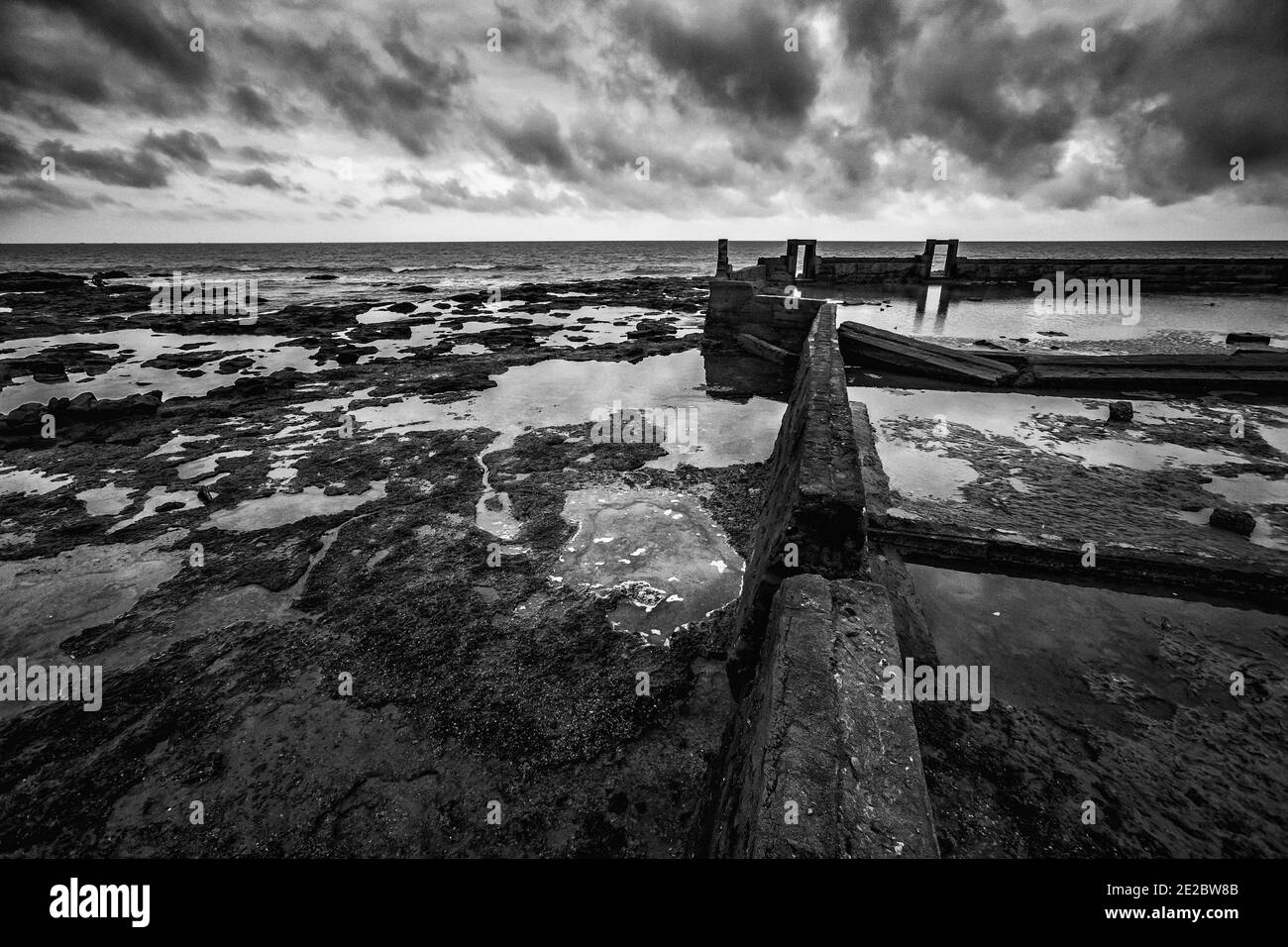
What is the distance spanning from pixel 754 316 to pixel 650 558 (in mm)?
9785

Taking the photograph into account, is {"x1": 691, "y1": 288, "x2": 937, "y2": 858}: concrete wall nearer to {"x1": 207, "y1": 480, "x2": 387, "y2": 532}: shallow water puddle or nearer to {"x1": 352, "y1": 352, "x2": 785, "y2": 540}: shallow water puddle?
{"x1": 352, "y1": 352, "x2": 785, "y2": 540}: shallow water puddle

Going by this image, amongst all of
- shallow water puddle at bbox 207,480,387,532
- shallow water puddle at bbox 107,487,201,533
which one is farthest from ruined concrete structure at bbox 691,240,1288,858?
shallow water puddle at bbox 107,487,201,533

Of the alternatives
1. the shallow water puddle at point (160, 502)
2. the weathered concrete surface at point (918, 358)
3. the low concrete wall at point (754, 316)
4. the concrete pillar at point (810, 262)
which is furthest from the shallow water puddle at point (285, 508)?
the concrete pillar at point (810, 262)

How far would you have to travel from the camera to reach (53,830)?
8.29ft

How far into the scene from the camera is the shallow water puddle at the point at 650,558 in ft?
13.3

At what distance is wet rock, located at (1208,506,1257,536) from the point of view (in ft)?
15.0

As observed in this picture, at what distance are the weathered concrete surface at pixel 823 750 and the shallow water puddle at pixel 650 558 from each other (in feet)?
4.77

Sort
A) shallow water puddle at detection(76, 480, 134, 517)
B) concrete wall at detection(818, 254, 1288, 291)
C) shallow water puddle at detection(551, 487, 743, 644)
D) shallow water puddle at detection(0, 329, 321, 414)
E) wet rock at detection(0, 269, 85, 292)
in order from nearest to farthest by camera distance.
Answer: shallow water puddle at detection(551, 487, 743, 644)
shallow water puddle at detection(76, 480, 134, 517)
shallow water puddle at detection(0, 329, 321, 414)
concrete wall at detection(818, 254, 1288, 291)
wet rock at detection(0, 269, 85, 292)

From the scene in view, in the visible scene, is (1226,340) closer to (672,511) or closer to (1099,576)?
(1099,576)

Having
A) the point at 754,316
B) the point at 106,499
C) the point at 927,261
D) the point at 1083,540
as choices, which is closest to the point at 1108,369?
the point at 754,316

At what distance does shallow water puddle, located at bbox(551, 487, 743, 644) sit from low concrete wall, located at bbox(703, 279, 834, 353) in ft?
26.9

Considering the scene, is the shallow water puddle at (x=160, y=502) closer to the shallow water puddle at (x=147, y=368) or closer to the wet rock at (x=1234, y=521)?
the shallow water puddle at (x=147, y=368)

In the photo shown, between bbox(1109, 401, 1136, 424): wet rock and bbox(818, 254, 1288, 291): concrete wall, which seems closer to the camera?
bbox(1109, 401, 1136, 424): wet rock
